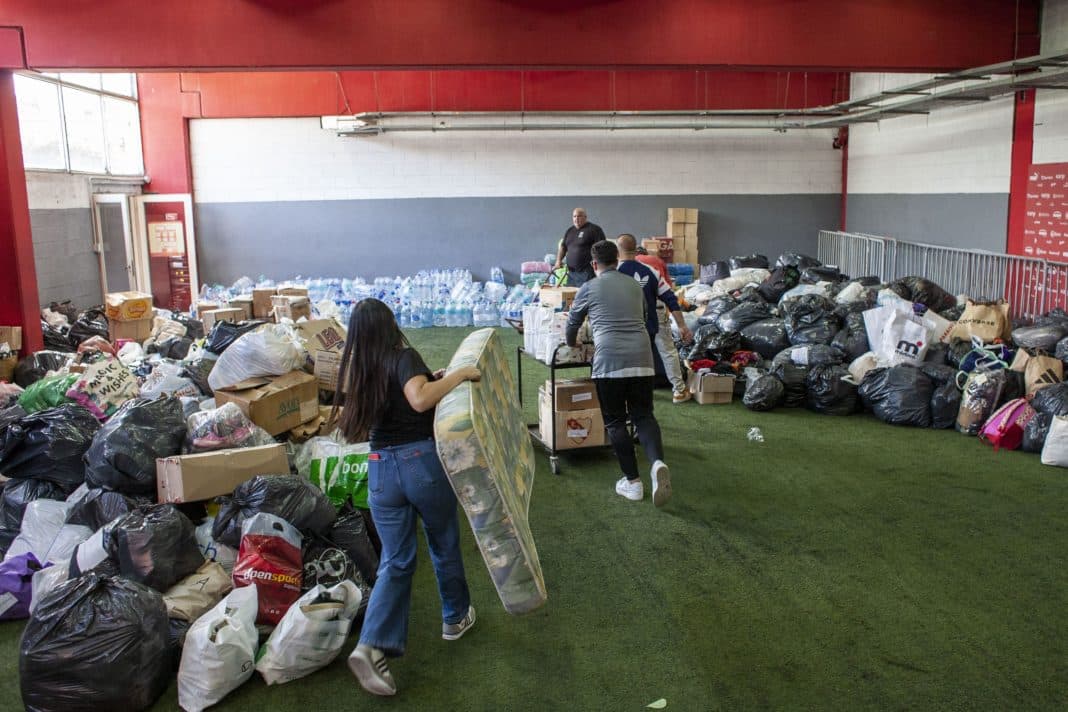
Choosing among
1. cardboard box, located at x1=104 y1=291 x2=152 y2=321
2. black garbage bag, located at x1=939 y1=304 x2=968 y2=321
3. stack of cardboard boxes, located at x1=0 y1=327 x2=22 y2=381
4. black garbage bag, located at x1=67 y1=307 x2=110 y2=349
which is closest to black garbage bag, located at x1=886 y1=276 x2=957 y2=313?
black garbage bag, located at x1=939 y1=304 x2=968 y2=321

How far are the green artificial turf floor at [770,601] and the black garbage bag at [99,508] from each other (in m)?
0.59

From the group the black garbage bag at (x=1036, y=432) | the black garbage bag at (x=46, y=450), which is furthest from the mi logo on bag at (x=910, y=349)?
the black garbage bag at (x=46, y=450)

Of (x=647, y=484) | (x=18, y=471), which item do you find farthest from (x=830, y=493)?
(x=18, y=471)

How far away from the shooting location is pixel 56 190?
1013cm

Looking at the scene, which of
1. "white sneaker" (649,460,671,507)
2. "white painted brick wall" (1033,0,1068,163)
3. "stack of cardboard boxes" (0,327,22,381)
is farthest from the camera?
"white painted brick wall" (1033,0,1068,163)

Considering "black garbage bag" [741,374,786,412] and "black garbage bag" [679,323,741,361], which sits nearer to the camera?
"black garbage bag" [741,374,786,412]

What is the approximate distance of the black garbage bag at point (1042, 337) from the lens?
22.7 ft

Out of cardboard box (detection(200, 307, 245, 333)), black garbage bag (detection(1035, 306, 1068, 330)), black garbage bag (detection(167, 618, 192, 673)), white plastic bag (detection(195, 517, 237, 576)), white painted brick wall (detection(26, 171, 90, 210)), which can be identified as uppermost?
white painted brick wall (detection(26, 171, 90, 210))

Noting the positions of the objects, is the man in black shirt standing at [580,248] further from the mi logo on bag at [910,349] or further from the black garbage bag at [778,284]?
the mi logo on bag at [910,349]

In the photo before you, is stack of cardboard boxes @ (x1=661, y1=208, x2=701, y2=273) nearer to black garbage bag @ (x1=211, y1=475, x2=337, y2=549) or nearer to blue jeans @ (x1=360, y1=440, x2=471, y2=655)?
black garbage bag @ (x1=211, y1=475, x2=337, y2=549)

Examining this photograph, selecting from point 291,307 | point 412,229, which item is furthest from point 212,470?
point 412,229

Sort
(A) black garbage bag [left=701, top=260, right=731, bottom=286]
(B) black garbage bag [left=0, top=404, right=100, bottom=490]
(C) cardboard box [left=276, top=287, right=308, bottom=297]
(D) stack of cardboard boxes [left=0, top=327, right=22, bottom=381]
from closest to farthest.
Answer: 1. (B) black garbage bag [left=0, top=404, right=100, bottom=490]
2. (D) stack of cardboard boxes [left=0, top=327, right=22, bottom=381]
3. (C) cardboard box [left=276, top=287, right=308, bottom=297]
4. (A) black garbage bag [left=701, top=260, right=731, bottom=286]

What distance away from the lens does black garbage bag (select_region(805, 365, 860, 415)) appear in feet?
23.0

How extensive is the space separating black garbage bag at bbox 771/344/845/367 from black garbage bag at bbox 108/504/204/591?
5255 mm
